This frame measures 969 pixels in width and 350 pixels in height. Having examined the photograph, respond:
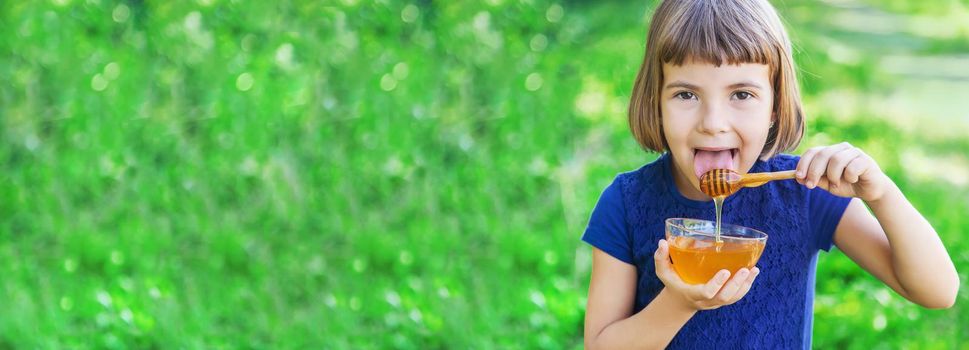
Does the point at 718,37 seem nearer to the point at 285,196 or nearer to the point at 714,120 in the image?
the point at 714,120

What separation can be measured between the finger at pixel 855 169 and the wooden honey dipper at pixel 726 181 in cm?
10

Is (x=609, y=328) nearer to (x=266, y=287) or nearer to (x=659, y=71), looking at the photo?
(x=659, y=71)

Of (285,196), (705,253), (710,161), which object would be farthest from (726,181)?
(285,196)

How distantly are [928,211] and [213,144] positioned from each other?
3419 millimetres

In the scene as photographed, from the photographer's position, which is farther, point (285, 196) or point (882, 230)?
point (285, 196)

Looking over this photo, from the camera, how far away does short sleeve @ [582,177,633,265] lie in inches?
84.5

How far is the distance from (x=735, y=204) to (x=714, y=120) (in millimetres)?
260

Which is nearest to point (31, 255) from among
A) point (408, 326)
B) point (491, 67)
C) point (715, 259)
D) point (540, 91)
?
point (408, 326)

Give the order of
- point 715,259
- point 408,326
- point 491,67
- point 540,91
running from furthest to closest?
point 540,91, point 491,67, point 408,326, point 715,259

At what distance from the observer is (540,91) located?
225 inches

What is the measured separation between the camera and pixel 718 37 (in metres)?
1.97

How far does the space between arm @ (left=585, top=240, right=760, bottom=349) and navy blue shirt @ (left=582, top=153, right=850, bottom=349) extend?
1.3 inches

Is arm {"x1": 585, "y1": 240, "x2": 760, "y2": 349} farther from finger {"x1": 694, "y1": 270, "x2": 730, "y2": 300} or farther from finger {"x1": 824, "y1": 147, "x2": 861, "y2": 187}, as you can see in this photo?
finger {"x1": 824, "y1": 147, "x2": 861, "y2": 187}

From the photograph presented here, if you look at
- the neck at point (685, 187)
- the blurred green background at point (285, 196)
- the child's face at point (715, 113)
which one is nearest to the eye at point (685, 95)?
the child's face at point (715, 113)
